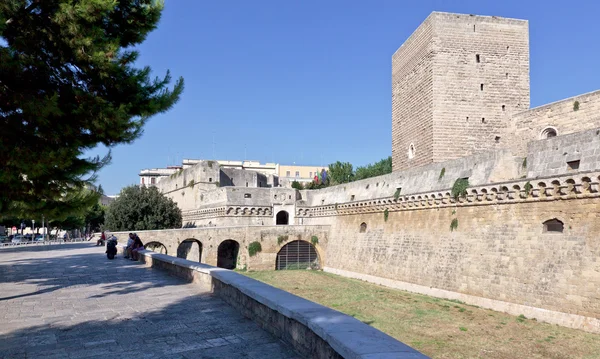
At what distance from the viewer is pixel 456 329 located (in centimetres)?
1186

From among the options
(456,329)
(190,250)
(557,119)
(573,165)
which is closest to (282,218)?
(190,250)

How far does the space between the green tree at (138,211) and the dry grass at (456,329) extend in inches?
642

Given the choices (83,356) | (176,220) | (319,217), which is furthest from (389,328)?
(176,220)

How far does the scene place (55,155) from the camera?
7.38 meters

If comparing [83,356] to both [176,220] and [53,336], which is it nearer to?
[53,336]

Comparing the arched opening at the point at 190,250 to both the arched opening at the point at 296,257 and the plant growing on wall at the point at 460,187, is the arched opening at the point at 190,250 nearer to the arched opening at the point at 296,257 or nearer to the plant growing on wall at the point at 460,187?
the arched opening at the point at 296,257

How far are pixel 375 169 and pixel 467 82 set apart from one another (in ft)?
102

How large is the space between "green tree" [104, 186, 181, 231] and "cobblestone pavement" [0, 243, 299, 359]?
72.2ft

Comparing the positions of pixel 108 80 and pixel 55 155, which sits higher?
pixel 108 80

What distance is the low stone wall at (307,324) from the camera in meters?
2.97

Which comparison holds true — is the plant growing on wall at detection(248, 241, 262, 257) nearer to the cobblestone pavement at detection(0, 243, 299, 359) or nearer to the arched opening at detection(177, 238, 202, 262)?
the arched opening at detection(177, 238, 202, 262)

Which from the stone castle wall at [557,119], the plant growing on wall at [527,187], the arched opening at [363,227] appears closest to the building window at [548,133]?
the stone castle wall at [557,119]

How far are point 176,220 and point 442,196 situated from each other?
21114 millimetres

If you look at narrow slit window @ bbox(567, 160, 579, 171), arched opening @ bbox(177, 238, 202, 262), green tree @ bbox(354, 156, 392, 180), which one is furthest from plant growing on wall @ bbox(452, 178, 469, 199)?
green tree @ bbox(354, 156, 392, 180)
